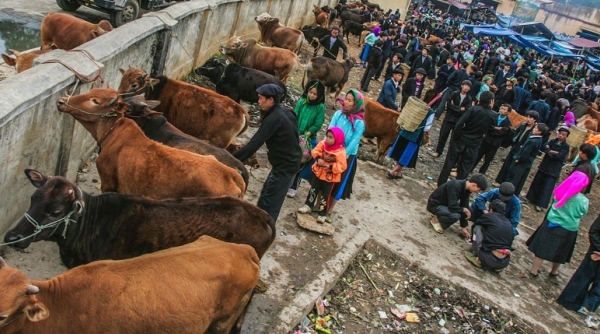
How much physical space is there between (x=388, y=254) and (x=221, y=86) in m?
4.18

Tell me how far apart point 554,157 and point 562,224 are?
3.21 m

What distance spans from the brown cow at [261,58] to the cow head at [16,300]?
845 cm

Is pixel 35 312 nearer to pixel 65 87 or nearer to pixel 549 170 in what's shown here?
pixel 65 87

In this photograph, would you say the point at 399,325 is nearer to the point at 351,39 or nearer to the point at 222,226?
the point at 222,226

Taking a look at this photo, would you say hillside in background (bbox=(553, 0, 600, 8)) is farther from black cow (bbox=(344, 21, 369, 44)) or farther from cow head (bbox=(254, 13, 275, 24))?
cow head (bbox=(254, 13, 275, 24))

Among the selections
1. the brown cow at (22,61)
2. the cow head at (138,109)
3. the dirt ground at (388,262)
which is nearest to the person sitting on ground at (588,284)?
the dirt ground at (388,262)

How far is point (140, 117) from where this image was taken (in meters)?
5.66

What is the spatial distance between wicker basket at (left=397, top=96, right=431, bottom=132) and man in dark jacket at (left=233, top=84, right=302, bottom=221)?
12.5ft

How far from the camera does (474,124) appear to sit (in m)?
9.59

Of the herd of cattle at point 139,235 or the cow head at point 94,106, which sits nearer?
the herd of cattle at point 139,235

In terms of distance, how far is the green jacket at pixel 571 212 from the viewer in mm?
7512

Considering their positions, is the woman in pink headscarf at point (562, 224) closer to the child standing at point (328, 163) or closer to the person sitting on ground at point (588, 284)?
the person sitting on ground at point (588, 284)

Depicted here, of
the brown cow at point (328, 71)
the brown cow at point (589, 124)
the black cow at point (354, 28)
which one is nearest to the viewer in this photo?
the brown cow at point (328, 71)

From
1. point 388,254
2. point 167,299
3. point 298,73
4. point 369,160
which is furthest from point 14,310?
point 298,73
